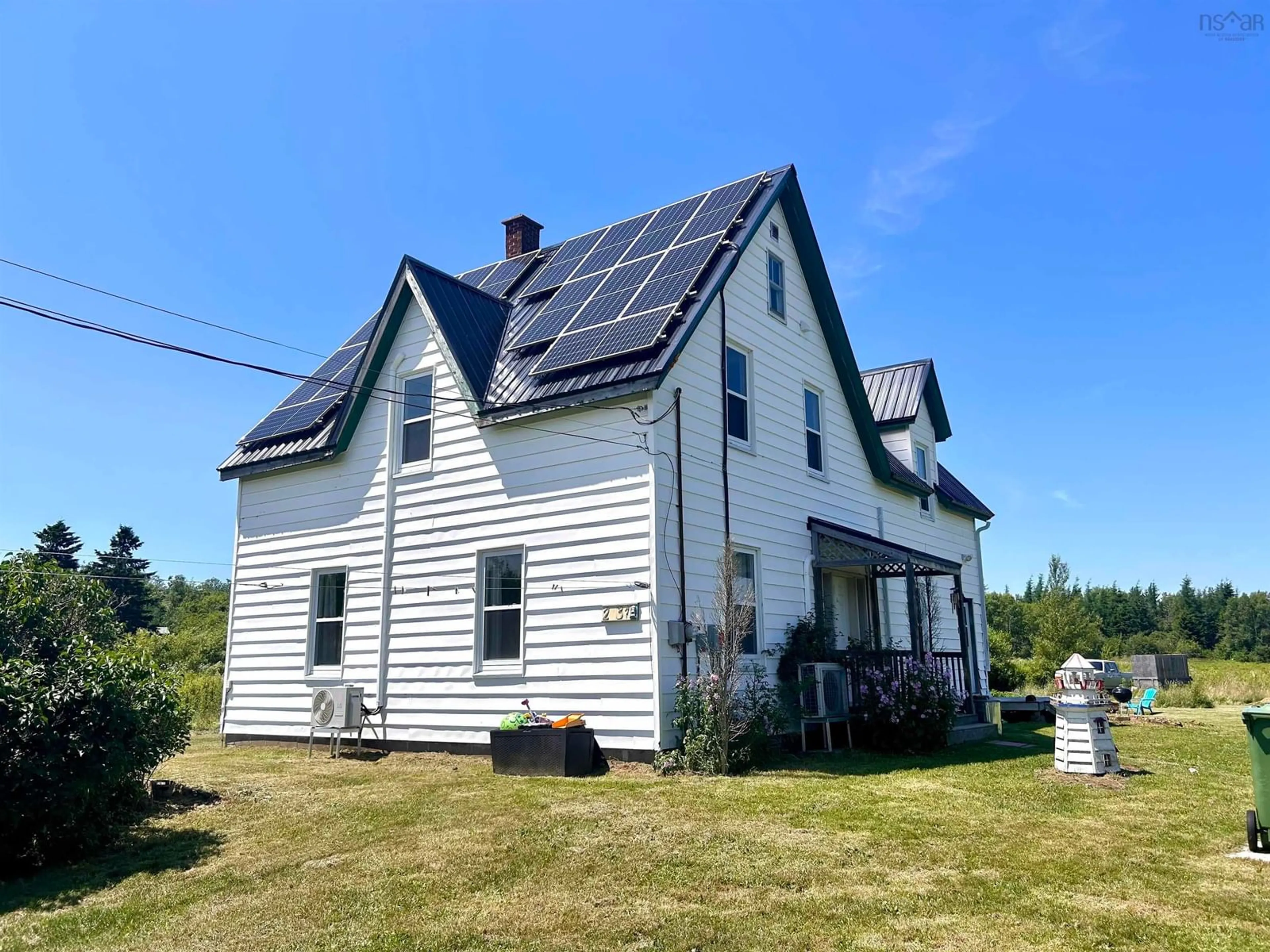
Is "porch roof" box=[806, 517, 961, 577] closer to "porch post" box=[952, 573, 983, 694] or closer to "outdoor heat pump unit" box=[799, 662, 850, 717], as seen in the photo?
"porch post" box=[952, 573, 983, 694]

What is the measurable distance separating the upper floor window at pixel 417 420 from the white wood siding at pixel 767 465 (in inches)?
174

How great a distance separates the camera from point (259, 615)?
1648 cm

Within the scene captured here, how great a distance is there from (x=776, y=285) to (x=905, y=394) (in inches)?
282

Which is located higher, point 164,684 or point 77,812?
point 164,684

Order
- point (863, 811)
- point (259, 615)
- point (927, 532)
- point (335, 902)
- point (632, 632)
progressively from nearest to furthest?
1. point (335, 902)
2. point (863, 811)
3. point (632, 632)
4. point (259, 615)
5. point (927, 532)

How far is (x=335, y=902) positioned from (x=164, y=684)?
370 cm

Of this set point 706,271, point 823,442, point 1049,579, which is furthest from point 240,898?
point 1049,579

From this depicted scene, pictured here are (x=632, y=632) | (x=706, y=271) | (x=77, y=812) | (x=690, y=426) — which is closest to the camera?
(x=77, y=812)

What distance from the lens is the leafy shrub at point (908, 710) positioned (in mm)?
13094

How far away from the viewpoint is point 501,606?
1348 centimetres

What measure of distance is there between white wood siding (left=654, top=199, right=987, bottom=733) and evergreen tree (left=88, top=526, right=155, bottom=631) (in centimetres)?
4974

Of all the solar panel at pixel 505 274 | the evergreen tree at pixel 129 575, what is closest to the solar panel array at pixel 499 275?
the solar panel at pixel 505 274

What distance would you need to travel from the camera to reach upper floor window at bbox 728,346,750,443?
46.4 feet

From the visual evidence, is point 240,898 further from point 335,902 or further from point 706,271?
point 706,271
